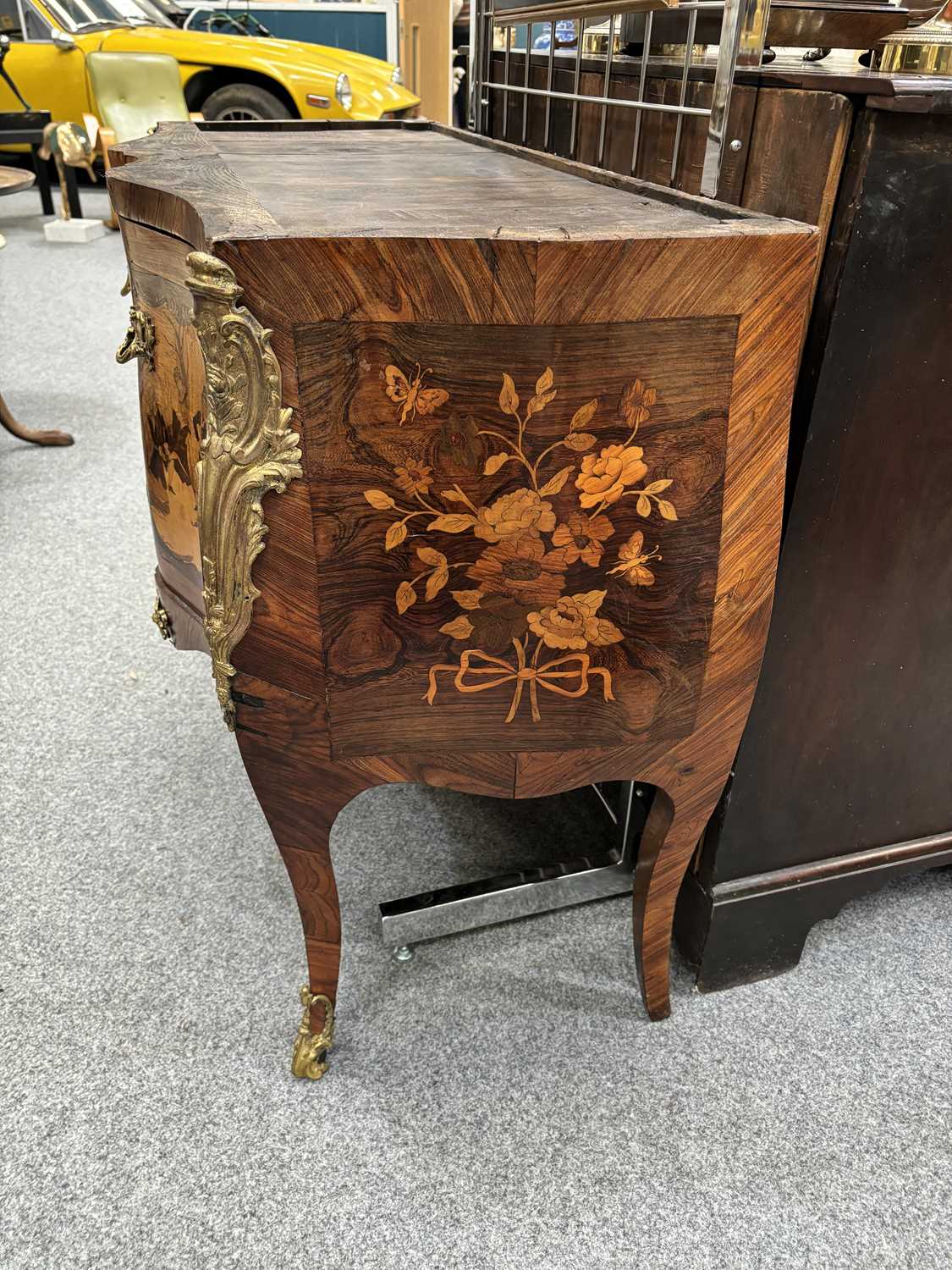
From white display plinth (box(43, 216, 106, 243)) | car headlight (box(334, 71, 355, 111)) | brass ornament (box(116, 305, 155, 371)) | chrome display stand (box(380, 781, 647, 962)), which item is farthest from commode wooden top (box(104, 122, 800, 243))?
white display plinth (box(43, 216, 106, 243))

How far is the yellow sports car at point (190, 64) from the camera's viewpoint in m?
4.96

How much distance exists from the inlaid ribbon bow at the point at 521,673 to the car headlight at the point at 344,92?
15.7ft

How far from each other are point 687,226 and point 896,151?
0.20 m

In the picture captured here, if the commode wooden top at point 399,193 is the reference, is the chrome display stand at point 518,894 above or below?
below

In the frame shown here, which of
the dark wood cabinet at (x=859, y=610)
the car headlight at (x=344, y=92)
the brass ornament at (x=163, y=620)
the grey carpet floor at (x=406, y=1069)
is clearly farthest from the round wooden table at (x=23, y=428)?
the car headlight at (x=344, y=92)

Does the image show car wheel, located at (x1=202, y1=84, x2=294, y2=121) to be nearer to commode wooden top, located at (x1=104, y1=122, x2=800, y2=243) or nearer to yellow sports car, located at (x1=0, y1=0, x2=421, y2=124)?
yellow sports car, located at (x1=0, y1=0, x2=421, y2=124)

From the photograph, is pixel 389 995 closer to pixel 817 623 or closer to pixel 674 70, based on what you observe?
pixel 817 623

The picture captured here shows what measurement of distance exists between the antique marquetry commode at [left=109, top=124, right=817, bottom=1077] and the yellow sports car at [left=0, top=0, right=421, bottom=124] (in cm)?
468

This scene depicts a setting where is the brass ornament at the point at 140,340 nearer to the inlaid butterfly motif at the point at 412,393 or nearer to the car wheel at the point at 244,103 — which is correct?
the inlaid butterfly motif at the point at 412,393

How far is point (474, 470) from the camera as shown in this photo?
722 millimetres

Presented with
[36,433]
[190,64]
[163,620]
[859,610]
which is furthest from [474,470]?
[190,64]

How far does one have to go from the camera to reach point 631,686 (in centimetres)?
84

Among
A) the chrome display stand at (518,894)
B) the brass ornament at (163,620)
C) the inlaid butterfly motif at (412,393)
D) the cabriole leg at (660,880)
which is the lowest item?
the chrome display stand at (518,894)

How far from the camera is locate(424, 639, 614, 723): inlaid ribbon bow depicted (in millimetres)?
806
